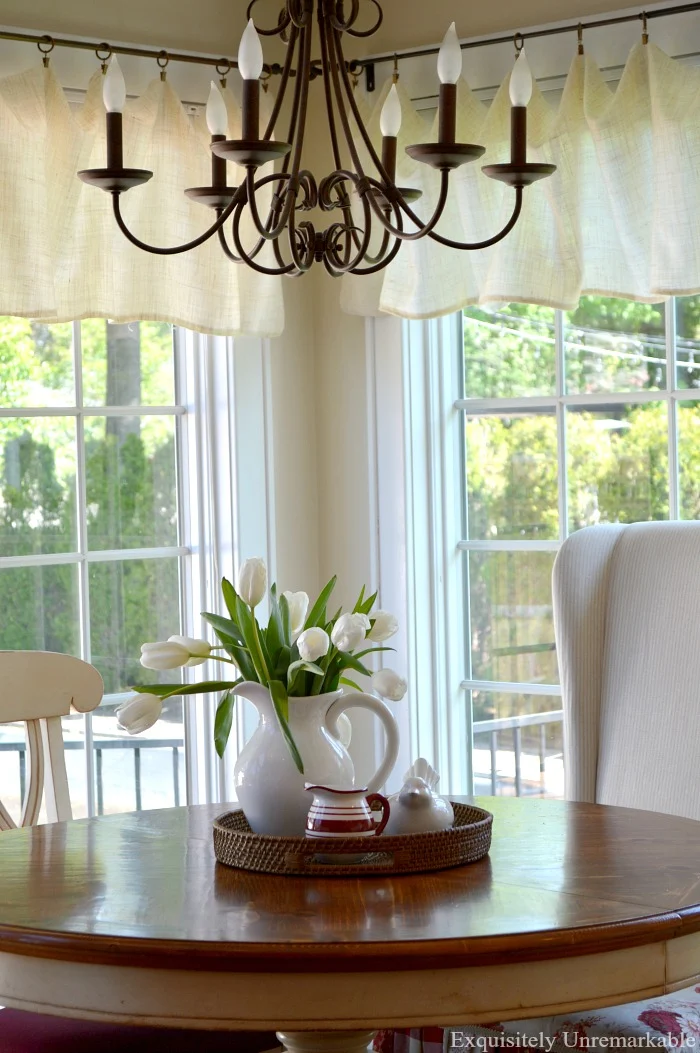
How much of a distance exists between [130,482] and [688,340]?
4.44ft

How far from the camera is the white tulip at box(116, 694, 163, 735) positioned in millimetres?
1713

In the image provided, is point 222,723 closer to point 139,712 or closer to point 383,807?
point 139,712

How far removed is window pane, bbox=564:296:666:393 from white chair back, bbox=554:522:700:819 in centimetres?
49

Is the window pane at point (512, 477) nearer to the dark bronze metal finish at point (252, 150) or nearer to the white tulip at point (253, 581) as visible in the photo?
the white tulip at point (253, 581)

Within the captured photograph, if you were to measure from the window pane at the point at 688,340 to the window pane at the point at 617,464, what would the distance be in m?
0.09

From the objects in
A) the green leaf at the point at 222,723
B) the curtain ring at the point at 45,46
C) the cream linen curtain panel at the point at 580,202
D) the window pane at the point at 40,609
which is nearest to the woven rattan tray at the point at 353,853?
the green leaf at the point at 222,723

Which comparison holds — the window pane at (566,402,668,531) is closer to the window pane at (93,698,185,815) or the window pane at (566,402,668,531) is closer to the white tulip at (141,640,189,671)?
the window pane at (93,698,185,815)

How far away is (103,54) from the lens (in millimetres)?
2918

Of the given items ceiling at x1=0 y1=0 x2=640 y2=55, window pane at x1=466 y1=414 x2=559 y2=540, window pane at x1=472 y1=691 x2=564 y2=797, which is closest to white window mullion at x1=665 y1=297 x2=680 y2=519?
window pane at x1=466 y1=414 x2=559 y2=540

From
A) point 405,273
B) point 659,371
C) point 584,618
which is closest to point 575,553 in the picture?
point 584,618

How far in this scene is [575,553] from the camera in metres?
2.58

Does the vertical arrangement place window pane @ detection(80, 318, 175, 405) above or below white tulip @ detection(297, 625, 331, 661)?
above

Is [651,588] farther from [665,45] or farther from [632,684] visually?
[665,45]

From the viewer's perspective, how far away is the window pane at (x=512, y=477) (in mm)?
3084
